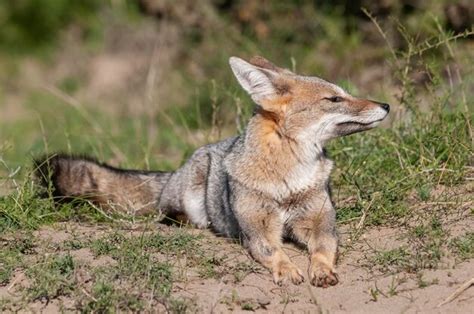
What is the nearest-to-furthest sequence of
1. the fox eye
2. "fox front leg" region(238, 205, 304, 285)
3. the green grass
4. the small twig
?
the small twig → the green grass → "fox front leg" region(238, 205, 304, 285) → the fox eye

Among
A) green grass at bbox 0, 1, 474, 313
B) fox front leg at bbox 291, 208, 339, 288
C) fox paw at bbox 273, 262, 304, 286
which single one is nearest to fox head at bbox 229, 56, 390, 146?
fox front leg at bbox 291, 208, 339, 288

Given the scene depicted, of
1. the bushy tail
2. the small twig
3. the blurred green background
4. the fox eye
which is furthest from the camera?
the blurred green background

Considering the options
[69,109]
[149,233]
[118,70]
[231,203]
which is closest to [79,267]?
[149,233]

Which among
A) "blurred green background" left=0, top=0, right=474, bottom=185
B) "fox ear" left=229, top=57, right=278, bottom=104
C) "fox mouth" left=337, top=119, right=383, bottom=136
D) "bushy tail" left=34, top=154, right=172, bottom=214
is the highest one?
"fox ear" left=229, top=57, right=278, bottom=104

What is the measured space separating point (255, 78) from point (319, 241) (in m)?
1.15

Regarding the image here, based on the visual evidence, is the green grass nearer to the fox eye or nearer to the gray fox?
the gray fox

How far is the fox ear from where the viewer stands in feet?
20.4

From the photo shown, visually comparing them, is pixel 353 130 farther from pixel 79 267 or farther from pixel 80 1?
pixel 80 1

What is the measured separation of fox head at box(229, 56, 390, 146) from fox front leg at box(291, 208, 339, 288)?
494 mm

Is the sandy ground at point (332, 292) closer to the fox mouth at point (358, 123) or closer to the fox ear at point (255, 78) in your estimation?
the fox mouth at point (358, 123)

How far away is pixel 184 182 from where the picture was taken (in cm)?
746

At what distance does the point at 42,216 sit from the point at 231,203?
53.1 inches

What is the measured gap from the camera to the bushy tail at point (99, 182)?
7191 mm

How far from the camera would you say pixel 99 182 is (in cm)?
754
